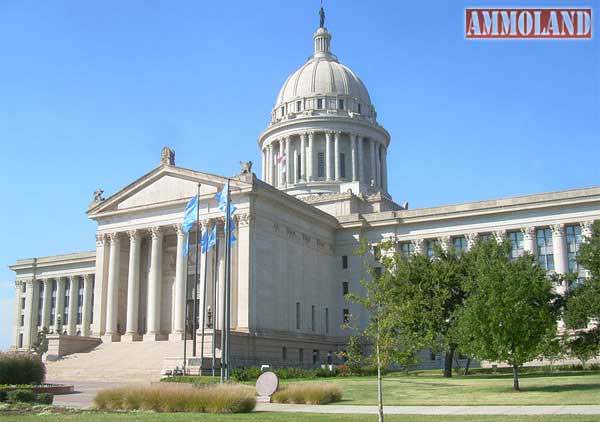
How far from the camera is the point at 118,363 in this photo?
59625mm

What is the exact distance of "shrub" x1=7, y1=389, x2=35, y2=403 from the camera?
3173 centimetres

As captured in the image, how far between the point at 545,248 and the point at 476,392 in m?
39.7

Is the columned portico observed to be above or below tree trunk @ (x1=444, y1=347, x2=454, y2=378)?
above

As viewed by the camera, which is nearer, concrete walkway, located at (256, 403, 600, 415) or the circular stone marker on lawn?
concrete walkway, located at (256, 403, 600, 415)

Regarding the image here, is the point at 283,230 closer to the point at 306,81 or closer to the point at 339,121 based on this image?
the point at 339,121

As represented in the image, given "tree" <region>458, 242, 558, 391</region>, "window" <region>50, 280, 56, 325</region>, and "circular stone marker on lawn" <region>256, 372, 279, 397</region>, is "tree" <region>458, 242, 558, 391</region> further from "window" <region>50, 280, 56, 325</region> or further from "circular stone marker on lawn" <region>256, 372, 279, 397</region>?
"window" <region>50, 280, 56, 325</region>

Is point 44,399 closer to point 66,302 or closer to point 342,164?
point 342,164

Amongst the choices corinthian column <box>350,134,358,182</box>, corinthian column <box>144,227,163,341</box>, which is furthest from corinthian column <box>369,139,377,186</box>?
corinthian column <box>144,227,163,341</box>

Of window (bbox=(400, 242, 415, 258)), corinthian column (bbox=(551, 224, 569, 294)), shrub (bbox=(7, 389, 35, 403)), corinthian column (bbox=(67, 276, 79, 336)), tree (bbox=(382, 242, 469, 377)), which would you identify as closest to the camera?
shrub (bbox=(7, 389, 35, 403))

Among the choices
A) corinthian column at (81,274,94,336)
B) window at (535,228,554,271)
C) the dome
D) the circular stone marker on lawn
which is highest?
the dome

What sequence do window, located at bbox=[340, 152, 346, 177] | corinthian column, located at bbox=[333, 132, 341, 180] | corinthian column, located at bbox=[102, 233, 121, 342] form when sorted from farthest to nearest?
window, located at bbox=[340, 152, 346, 177] < corinthian column, located at bbox=[333, 132, 341, 180] < corinthian column, located at bbox=[102, 233, 121, 342]

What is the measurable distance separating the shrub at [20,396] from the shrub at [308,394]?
11.4 meters

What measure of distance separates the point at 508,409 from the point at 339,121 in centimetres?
7461

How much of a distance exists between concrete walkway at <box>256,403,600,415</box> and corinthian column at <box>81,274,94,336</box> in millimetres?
69512
